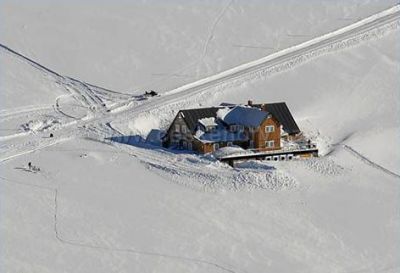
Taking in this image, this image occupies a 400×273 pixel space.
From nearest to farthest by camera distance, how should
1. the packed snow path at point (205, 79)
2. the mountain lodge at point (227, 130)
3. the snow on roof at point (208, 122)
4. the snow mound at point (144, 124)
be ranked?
the mountain lodge at point (227, 130) < the snow on roof at point (208, 122) < the packed snow path at point (205, 79) < the snow mound at point (144, 124)

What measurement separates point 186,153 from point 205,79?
Result: 12.8 metres

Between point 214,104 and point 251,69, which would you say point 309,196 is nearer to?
point 214,104

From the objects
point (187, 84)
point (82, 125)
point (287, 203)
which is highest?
point (187, 84)

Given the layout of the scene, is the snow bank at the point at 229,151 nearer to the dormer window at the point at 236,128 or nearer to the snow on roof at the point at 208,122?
the dormer window at the point at 236,128

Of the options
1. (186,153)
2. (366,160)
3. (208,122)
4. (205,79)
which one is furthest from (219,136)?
(205,79)

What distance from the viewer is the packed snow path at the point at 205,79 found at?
45.3m

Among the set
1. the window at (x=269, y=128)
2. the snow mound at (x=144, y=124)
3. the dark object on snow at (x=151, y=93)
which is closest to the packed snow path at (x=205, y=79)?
the dark object on snow at (x=151, y=93)

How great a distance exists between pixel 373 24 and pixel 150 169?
93.5 ft

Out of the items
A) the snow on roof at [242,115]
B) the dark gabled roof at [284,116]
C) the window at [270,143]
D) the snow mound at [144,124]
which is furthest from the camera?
the snow mound at [144,124]

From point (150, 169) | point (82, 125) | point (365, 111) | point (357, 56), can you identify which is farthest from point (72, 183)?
point (357, 56)

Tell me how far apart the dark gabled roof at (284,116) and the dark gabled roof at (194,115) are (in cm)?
316

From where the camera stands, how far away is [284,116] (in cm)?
4616

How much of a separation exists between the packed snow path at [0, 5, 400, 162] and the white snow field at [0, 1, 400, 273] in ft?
0.50

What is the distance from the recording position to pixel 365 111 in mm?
50625
